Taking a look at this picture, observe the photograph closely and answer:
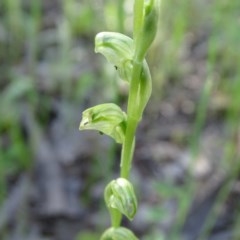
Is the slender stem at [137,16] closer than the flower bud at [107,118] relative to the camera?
Yes

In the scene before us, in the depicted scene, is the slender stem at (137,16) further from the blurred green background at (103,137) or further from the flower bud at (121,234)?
the blurred green background at (103,137)

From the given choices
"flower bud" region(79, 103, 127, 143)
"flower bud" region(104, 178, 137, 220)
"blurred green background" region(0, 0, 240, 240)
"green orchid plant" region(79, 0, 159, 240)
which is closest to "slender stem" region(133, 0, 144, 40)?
"green orchid plant" region(79, 0, 159, 240)

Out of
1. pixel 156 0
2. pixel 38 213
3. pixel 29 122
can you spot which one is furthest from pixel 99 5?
pixel 156 0

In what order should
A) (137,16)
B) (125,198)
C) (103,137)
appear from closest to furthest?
(137,16), (125,198), (103,137)

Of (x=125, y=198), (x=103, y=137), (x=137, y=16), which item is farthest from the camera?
(x=103, y=137)

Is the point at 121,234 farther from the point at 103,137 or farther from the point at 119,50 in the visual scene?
the point at 103,137

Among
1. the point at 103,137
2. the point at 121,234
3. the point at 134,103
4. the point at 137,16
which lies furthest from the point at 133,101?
the point at 103,137

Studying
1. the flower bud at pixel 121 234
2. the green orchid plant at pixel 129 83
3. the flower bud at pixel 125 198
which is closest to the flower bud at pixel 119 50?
the green orchid plant at pixel 129 83

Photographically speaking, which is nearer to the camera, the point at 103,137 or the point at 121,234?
the point at 121,234
